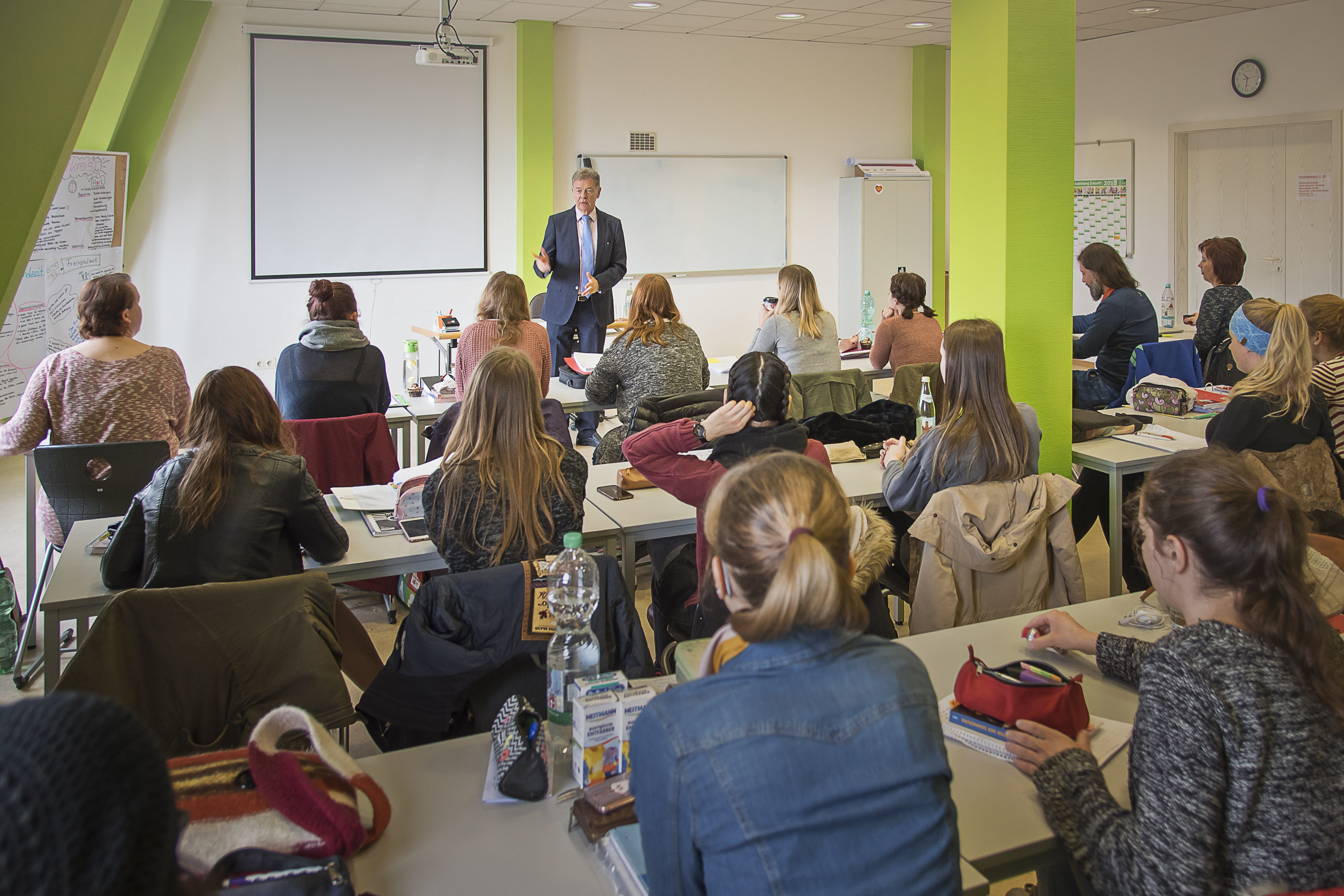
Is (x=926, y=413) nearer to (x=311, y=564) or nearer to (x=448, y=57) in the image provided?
(x=311, y=564)

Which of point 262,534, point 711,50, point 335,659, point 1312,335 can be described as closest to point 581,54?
point 711,50

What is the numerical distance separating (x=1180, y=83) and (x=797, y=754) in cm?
921

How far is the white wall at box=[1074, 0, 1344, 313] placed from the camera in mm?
7578

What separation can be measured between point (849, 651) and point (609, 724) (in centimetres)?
46

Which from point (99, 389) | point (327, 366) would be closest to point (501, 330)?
point (327, 366)

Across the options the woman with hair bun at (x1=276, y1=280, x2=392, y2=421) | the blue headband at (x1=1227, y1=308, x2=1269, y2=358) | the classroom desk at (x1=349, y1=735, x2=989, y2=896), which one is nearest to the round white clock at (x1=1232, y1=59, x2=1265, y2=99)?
the blue headband at (x1=1227, y1=308, x2=1269, y2=358)

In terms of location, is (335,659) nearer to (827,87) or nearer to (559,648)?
(559,648)

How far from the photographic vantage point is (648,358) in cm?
465

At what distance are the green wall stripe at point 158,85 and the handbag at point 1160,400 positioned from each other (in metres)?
6.60

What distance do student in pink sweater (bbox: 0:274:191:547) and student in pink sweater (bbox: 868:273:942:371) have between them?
350cm

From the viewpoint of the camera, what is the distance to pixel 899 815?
115cm

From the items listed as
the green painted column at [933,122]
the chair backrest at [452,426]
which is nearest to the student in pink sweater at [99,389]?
the chair backrest at [452,426]

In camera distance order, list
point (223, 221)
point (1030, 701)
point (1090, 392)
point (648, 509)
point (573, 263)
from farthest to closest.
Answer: point (223, 221) < point (573, 263) < point (1090, 392) < point (648, 509) < point (1030, 701)

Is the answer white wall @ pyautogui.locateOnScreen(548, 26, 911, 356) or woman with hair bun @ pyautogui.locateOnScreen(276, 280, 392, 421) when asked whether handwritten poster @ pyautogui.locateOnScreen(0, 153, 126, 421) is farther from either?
white wall @ pyautogui.locateOnScreen(548, 26, 911, 356)
